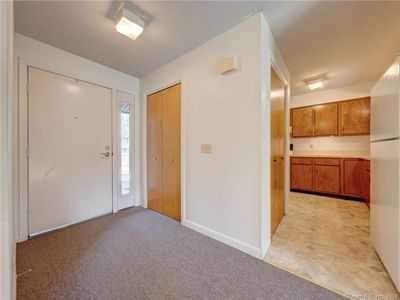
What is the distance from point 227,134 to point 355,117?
11.0ft

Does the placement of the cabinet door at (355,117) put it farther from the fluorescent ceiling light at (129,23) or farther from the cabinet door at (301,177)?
the fluorescent ceiling light at (129,23)

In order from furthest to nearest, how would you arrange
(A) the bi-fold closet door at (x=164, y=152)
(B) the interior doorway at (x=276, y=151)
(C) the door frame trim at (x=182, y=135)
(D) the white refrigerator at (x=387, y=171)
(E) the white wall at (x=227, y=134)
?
(A) the bi-fold closet door at (x=164, y=152)
(C) the door frame trim at (x=182, y=135)
(B) the interior doorway at (x=276, y=151)
(E) the white wall at (x=227, y=134)
(D) the white refrigerator at (x=387, y=171)

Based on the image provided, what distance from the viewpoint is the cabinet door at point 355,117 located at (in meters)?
3.37

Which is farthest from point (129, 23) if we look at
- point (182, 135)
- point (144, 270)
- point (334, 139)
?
point (334, 139)

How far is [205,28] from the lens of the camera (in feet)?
6.03

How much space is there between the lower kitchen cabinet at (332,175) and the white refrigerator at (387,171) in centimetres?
169

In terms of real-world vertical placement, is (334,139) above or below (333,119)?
below

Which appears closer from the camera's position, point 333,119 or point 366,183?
point 366,183

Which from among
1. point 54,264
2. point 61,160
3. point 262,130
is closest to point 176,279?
point 54,264

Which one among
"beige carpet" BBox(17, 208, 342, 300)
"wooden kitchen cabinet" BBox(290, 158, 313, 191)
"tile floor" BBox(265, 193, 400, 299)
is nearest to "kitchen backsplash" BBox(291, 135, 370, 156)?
"wooden kitchen cabinet" BBox(290, 158, 313, 191)

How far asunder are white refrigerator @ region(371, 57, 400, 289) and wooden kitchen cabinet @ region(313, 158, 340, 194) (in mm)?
1954

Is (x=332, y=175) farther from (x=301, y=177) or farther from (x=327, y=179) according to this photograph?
(x=301, y=177)

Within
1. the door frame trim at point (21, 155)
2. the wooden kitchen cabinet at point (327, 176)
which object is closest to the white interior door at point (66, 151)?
the door frame trim at point (21, 155)

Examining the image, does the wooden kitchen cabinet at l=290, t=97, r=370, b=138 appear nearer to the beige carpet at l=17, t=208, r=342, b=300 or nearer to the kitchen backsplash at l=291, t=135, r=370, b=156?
the kitchen backsplash at l=291, t=135, r=370, b=156
